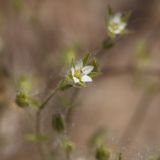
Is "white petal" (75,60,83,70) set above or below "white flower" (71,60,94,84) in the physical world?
above

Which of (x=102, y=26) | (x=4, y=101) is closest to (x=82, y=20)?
(x=102, y=26)

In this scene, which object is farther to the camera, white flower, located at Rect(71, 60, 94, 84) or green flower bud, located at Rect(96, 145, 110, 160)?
green flower bud, located at Rect(96, 145, 110, 160)

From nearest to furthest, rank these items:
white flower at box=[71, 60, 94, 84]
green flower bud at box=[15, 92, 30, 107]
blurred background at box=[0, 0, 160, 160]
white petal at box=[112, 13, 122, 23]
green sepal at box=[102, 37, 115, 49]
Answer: white flower at box=[71, 60, 94, 84]
green flower bud at box=[15, 92, 30, 107]
green sepal at box=[102, 37, 115, 49]
white petal at box=[112, 13, 122, 23]
blurred background at box=[0, 0, 160, 160]

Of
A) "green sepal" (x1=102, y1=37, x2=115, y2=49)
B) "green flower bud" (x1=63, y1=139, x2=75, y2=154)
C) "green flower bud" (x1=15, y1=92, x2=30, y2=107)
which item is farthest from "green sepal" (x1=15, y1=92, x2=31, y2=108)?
"green sepal" (x1=102, y1=37, x2=115, y2=49)

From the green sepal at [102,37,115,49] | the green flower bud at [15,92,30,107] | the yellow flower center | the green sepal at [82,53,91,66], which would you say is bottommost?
the green sepal at [82,53,91,66]

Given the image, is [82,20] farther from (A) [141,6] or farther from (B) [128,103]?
(B) [128,103]

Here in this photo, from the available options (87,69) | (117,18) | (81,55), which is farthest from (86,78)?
(81,55)

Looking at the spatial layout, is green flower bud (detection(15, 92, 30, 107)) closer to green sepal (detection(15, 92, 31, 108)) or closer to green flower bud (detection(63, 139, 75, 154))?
green sepal (detection(15, 92, 31, 108))

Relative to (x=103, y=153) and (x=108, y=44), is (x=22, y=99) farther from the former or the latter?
(x=108, y=44)
